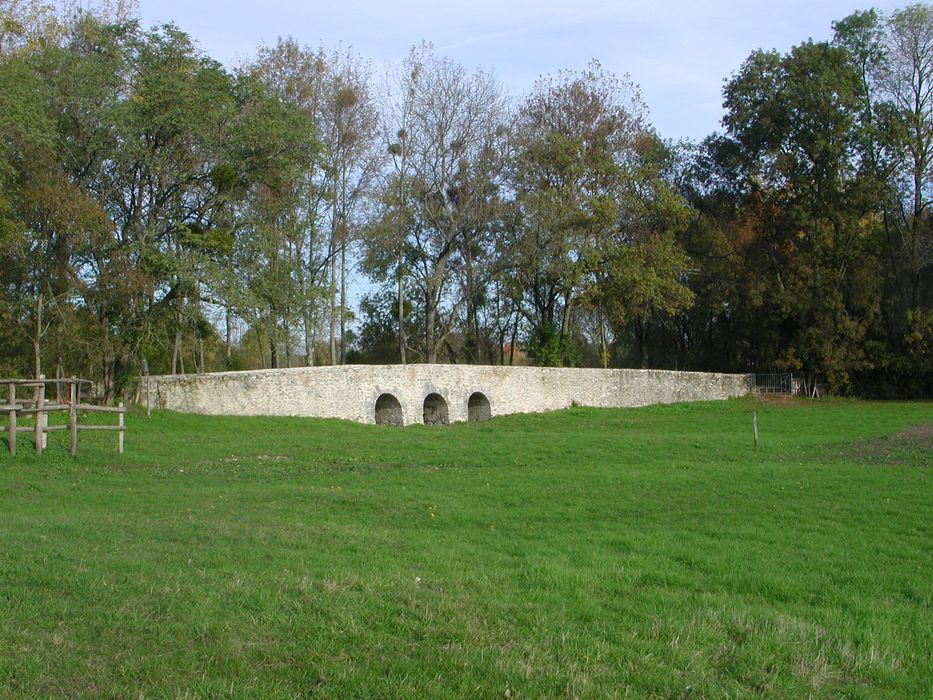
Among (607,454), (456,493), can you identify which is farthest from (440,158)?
(456,493)

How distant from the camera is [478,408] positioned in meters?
37.0

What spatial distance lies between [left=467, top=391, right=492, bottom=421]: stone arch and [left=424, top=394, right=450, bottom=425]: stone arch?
1529 mm

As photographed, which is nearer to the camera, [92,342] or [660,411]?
[92,342]

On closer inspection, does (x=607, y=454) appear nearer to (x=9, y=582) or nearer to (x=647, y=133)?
(x=9, y=582)

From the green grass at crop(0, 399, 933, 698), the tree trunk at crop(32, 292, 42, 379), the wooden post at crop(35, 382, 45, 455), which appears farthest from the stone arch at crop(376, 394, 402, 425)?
the wooden post at crop(35, 382, 45, 455)

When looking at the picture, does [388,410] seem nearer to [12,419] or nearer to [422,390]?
[422,390]

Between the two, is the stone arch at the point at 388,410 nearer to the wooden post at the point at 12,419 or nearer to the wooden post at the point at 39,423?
the wooden post at the point at 39,423

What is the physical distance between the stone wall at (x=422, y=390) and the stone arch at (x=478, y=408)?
42 millimetres

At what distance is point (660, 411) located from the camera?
3766 cm

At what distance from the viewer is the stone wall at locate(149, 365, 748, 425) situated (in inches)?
1107

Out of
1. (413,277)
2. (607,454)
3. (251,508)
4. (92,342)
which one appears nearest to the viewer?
(251,508)

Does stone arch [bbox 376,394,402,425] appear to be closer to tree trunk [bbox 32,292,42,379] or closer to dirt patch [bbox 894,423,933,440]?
tree trunk [bbox 32,292,42,379]

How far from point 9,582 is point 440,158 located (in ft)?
128

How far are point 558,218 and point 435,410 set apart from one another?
1192 centimetres
